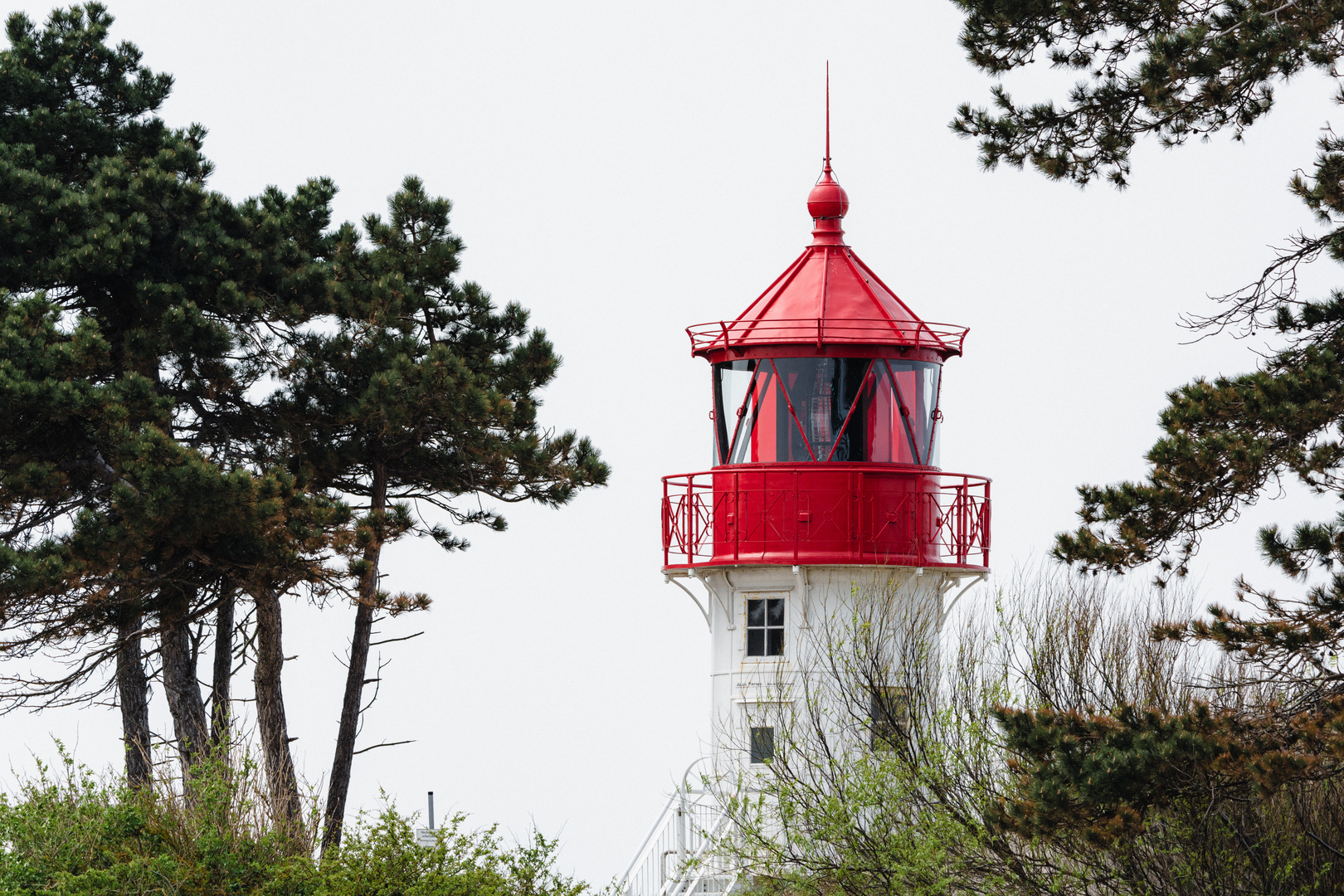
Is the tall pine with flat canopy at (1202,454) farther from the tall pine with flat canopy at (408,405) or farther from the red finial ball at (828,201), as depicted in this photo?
Answer: the tall pine with flat canopy at (408,405)

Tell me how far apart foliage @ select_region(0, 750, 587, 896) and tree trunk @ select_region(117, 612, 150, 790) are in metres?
4.02

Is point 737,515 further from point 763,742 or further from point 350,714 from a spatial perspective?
point 350,714

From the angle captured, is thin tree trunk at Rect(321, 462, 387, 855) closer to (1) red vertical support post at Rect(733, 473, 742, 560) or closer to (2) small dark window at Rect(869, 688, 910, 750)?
(1) red vertical support post at Rect(733, 473, 742, 560)

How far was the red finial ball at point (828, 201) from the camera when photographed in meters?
20.7

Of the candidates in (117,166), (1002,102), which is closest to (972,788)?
(1002,102)

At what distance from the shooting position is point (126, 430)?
2098 cm

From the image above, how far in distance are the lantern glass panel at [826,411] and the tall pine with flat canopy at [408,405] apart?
13.4 ft

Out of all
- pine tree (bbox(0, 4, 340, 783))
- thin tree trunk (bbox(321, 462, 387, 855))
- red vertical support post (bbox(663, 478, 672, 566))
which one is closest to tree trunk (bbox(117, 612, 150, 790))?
pine tree (bbox(0, 4, 340, 783))

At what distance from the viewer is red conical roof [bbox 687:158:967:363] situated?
1977cm

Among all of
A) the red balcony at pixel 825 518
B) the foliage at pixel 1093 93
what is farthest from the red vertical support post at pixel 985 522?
the foliage at pixel 1093 93

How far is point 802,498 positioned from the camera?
1953cm

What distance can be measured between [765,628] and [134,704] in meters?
9.03

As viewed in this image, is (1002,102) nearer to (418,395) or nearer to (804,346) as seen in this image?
(804,346)

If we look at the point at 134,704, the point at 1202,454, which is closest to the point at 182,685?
the point at 134,704
